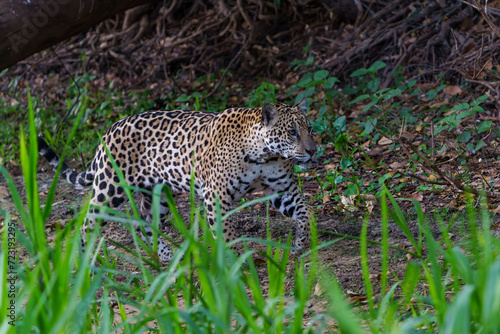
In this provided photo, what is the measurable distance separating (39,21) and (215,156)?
86.1 inches

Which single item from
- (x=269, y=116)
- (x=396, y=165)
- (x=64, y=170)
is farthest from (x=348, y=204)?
(x=64, y=170)

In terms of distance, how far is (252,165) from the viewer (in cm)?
476

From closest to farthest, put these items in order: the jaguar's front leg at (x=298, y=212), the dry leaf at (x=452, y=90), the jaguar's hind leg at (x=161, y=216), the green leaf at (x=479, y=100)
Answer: the jaguar's front leg at (x=298, y=212), the green leaf at (x=479, y=100), the jaguar's hind leg at (x=161, y=216), the dry leaf at (x=452, y=90)

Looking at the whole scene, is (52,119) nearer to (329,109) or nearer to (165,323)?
(329,109)

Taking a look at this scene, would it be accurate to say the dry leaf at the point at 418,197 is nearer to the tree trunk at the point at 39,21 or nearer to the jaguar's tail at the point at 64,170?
the jaguar's tail at the point at 64,170

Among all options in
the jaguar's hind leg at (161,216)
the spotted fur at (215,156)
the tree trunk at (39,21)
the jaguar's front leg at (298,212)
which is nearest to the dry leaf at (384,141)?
the spotted fur at (215,156)

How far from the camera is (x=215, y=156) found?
193 inches

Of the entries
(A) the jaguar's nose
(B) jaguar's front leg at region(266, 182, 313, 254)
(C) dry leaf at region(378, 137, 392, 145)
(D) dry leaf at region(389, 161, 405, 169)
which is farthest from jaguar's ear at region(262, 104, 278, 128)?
(C) dry leaf at region(378, 137, 392, 145)

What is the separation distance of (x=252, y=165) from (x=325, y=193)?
1208 mm

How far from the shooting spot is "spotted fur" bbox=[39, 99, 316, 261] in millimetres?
4648

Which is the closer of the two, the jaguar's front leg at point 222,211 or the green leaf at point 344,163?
the jaguar's front leg at point 222,211

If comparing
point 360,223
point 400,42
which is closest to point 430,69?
point 400,42

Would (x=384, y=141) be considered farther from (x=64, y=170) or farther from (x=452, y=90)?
(x=64, y=170)

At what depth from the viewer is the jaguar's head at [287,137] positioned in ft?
15.1
